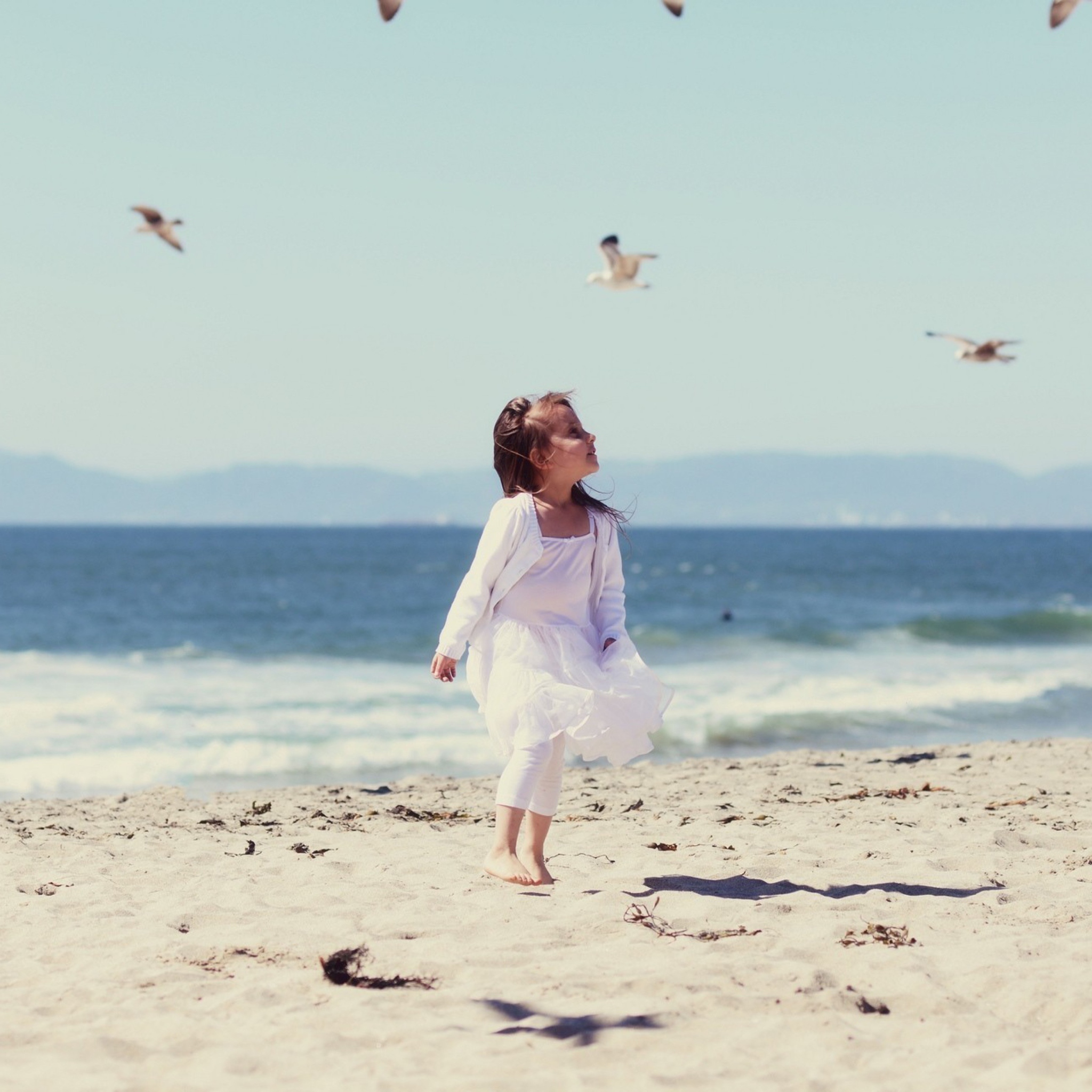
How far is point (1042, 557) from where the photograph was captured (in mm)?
86938

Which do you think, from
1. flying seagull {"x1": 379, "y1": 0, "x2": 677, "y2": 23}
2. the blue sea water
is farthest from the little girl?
the blue sea water

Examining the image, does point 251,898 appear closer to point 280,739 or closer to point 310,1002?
point 310,1002

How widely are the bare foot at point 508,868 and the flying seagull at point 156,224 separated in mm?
6491

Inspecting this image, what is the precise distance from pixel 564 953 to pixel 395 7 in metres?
4.39

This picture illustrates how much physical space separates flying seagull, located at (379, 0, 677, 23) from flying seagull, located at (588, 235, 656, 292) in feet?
11.4

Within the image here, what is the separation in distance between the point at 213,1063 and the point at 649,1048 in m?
1.07

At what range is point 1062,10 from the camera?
6566 millimetres

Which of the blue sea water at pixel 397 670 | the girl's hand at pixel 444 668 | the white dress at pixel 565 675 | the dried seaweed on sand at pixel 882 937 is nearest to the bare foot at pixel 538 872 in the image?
the white dress at pixel 565 675

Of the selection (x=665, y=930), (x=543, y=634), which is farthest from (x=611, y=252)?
(x=665, y=930)

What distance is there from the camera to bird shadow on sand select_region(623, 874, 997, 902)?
4.64 meters

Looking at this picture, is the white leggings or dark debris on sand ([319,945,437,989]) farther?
the white leggings

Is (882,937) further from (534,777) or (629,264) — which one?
(629,264)

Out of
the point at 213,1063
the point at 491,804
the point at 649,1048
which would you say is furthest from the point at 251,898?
the point at 491,804

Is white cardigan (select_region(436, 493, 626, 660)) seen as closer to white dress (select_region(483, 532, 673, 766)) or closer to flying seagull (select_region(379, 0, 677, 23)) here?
white dress (select_region(483, 532, 673, 766))
